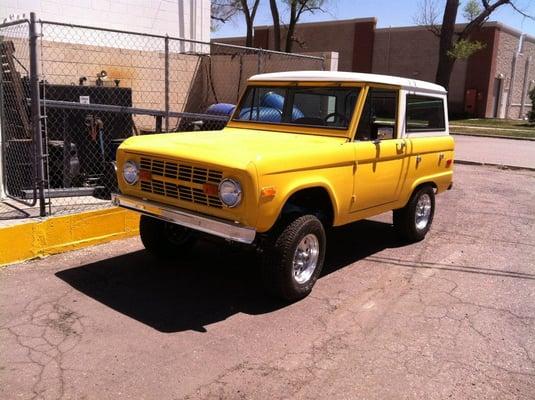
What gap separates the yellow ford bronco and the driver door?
12 mm

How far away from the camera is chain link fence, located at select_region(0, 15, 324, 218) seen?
661 cm

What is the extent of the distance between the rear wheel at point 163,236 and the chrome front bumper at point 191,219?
56 centimetres

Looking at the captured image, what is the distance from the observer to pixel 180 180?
4.48 metres

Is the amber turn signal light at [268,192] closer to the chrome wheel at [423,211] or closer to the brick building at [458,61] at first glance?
the chrome wheel at [423,211]

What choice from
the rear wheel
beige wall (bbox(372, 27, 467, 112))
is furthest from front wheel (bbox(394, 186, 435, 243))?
beige wall (bbox(372, 27, 467, 112))

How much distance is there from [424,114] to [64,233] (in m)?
4.24

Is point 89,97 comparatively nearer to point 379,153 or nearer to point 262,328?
point 379,153

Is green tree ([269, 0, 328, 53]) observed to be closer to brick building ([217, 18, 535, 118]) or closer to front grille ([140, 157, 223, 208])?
brick building ([217, 18, 535, 118])

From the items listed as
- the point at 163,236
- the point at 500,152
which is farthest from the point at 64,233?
the point at 500,152

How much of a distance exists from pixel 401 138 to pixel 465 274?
61.7 inches

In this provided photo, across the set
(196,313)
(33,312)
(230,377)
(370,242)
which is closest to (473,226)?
(370,242)

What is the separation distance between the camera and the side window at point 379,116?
539cm

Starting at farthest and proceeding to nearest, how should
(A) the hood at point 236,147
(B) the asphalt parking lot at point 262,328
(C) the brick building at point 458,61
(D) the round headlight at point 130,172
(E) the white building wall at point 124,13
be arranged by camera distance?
(C) the brick building at point 458,61 → (E) the white building wall at point 124,13 → (D) the round headlight at point 130,172 → (A) the hood at point 236,147 → (B) the asphalt parking lot at point 262,328

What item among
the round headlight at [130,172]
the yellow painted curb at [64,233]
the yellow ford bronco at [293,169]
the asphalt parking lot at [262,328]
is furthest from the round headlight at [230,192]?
the yellow painted curb at [64,233]
